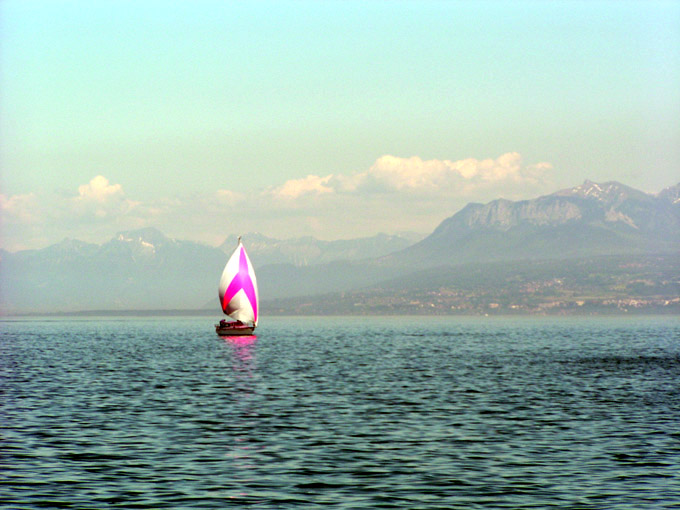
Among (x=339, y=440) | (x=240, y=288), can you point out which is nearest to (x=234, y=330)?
(x=240, y=288)

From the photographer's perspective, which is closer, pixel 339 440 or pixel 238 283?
pixel 339 440

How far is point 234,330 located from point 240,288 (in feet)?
43.2

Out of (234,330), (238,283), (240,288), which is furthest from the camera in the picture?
(234,330)

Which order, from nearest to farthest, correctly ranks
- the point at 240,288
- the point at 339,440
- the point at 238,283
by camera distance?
the point at 339,440
the point at 238,283
the point at 240,288

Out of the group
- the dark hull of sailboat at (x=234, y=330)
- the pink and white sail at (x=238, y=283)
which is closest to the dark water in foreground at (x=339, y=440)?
the pink and white sail at (x=238, y=283)

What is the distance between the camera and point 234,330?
520ft

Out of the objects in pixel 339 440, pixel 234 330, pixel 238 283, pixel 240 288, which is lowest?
pixel 339 440

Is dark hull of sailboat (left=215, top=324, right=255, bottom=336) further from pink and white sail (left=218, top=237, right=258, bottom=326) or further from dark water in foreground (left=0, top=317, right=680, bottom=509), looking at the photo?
dark water in foreground (left=0, top=317, right=680, bottom=509)

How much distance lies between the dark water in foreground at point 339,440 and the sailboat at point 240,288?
64536mm

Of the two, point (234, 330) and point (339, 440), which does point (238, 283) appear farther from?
point (339, 440)

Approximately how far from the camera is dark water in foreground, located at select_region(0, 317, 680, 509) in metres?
30.8

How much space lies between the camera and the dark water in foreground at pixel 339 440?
101 ft

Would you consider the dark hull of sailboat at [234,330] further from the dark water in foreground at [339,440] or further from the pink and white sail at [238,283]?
the dark water in foreground at [339,440]

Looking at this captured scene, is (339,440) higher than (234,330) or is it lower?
lower
